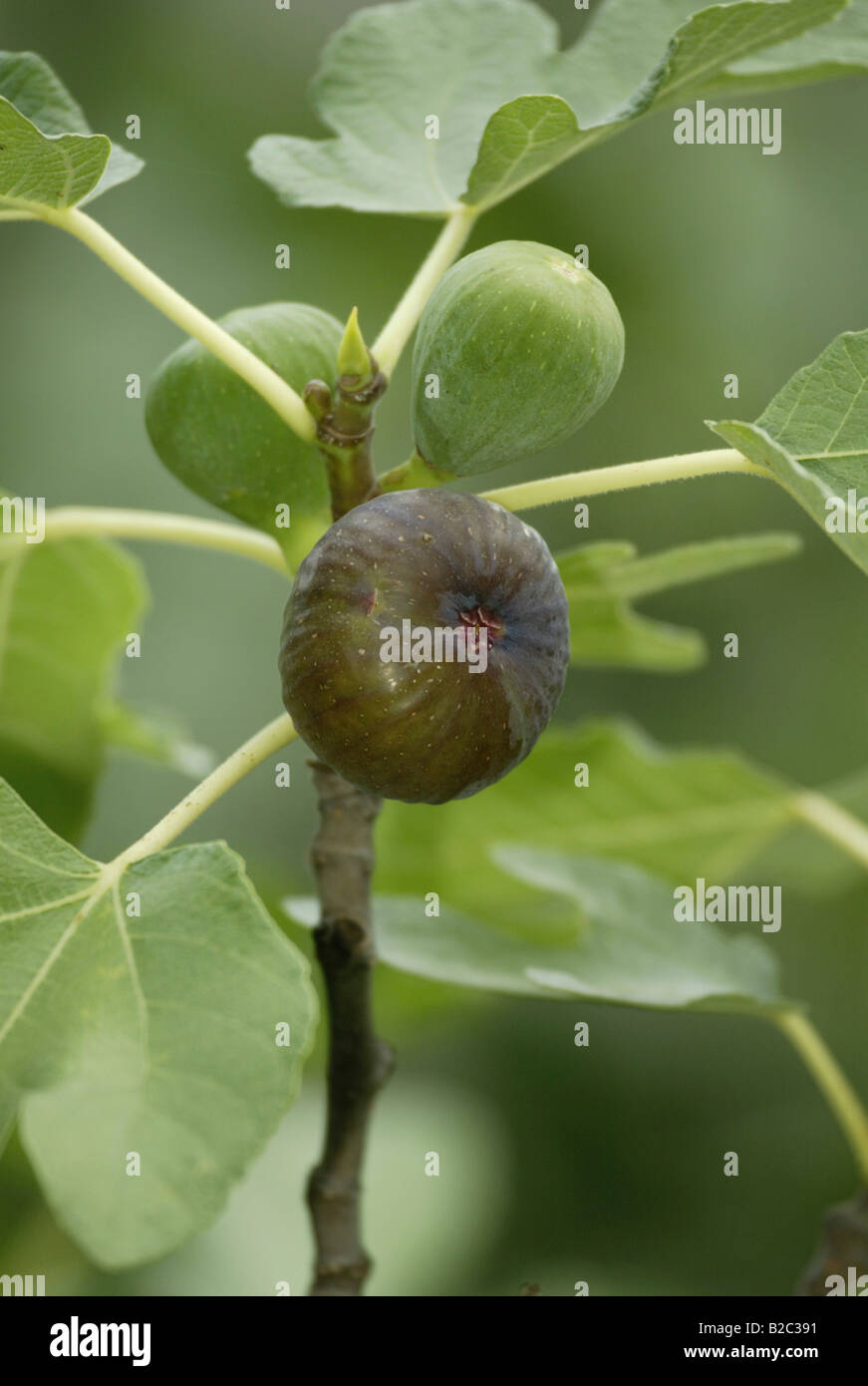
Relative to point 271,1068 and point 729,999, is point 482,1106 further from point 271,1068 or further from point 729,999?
point 271,1068

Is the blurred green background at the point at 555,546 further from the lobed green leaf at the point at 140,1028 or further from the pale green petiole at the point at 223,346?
the pale green petiole at the point at 223,346

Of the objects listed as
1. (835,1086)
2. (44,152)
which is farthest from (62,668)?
(835,1086)

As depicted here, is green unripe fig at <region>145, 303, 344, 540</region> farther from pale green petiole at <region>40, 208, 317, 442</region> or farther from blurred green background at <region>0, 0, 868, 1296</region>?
blurred green background at <region>0, 0, 868, 1296</region>

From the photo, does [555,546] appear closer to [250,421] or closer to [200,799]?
[250,421]

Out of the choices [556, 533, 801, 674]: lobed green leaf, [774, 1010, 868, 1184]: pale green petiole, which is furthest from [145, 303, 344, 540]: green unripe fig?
[774, 1010, 868, 1184]: pale green petiole

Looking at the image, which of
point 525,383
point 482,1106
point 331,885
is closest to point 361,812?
point 331,885

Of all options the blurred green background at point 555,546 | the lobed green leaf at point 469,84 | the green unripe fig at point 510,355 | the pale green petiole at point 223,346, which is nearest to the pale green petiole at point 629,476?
the green unripe fig at point 510,355
